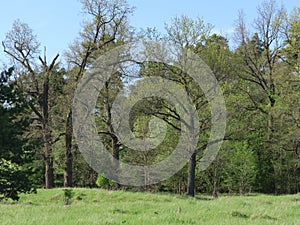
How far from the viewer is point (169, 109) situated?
19.8 metres

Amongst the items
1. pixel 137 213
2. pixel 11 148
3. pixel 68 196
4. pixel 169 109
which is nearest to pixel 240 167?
pixel 169 109

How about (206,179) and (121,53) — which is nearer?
(121,53)

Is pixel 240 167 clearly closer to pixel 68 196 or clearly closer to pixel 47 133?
pixel 47 133

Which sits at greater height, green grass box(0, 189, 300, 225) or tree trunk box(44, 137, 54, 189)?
tree trunk box(44, 137, 54, 189)

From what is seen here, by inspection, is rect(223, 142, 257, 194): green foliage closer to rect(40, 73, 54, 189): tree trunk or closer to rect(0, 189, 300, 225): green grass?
rect(0, 189, 300, 225): green grass

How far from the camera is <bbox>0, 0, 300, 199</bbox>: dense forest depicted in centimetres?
1562

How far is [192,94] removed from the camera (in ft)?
63.9

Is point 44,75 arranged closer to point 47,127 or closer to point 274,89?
point 47,127

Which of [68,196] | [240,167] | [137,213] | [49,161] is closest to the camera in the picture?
[137,213]

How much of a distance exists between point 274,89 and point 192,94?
12801 millimetres

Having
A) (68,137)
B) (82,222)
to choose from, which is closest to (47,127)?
(68,137)

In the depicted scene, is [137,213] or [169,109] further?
[169,109]

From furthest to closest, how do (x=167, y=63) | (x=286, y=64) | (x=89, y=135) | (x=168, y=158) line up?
(x=286, y=64) → (x=168, y=158) → (x=89, y=135) → (x=167, y=63)

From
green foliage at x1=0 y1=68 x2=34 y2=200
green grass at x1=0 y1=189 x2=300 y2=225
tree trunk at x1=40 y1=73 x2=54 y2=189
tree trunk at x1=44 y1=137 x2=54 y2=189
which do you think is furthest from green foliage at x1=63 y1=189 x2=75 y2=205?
tree trunk at x1=44 y1=137 x2=54 y2=189
